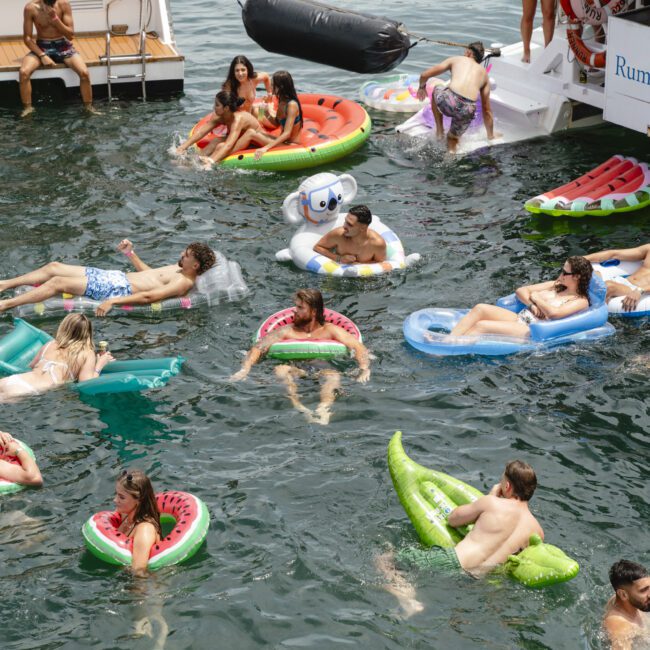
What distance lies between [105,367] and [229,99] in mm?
5495

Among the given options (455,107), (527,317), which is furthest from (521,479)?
(455,107)

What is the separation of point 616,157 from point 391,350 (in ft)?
16.7

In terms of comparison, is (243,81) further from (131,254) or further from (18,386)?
(18,386)

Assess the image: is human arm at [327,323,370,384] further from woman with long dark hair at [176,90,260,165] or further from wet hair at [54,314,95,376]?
woman with long dark hair at [176,90,260,165]

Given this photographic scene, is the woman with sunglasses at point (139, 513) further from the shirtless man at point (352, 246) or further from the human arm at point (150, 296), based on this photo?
the shirtless man at point (352, 246)

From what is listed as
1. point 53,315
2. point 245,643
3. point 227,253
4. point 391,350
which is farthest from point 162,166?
point 245,643

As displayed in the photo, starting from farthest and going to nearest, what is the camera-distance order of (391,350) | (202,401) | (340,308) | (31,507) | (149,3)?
(149,3), (340,308), (391,350), (202,401), (31,507)

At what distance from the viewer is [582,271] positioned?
9.66 m

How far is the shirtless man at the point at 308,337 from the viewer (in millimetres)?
8992

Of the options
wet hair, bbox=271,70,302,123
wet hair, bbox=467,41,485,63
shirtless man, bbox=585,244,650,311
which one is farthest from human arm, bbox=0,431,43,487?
wet hair, bbox=467,41,485,63

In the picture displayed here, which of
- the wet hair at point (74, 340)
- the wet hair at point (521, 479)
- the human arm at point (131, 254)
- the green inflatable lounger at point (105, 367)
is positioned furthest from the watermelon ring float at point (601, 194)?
the wet hair at point (521, 479)

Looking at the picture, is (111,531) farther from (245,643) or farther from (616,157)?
(616,157)

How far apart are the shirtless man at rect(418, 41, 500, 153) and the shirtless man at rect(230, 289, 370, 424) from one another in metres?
5.19

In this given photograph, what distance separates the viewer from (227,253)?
37.5ft
